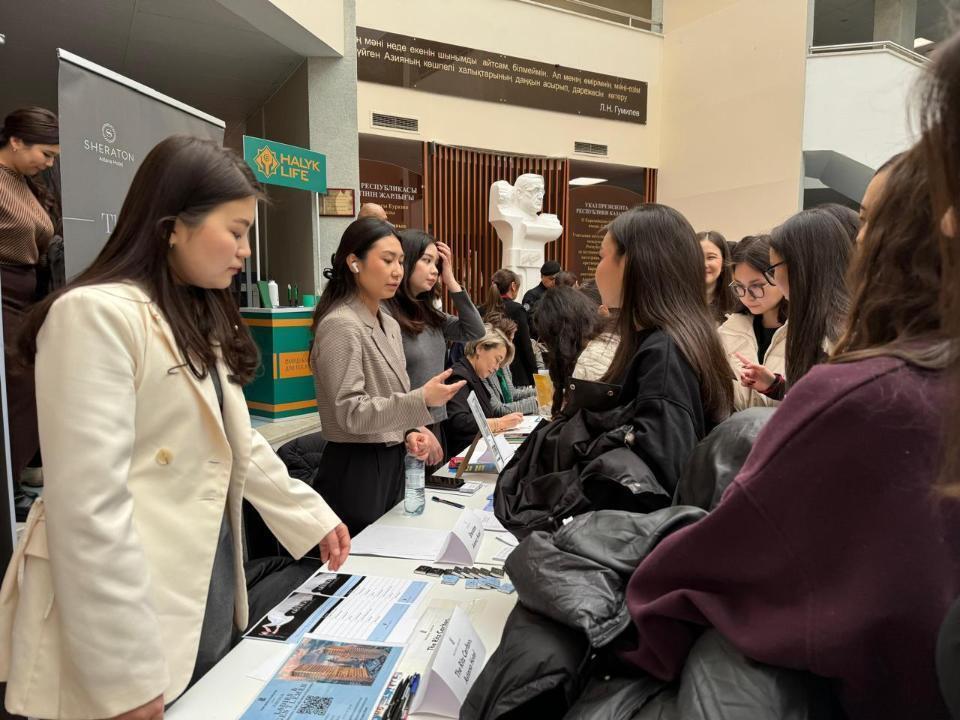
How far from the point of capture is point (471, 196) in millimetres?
8867

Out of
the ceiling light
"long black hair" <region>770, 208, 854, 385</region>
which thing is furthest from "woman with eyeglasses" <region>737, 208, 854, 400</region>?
the ceiling light

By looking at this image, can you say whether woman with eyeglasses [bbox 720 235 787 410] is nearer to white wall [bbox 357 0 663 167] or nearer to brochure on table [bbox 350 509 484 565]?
brochure on table [bbox 350 509 484 565]

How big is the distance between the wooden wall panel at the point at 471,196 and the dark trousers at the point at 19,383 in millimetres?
5918

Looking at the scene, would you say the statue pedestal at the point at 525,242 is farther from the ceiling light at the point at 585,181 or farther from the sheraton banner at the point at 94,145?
the sheraton banner at the point at 94,145

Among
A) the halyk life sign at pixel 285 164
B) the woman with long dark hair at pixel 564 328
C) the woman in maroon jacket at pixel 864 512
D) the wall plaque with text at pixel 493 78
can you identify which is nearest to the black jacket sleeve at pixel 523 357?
the woman with long dark hair at pixel 564 328

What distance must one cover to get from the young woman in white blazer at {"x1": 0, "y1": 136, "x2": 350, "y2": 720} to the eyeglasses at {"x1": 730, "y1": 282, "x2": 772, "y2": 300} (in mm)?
1895

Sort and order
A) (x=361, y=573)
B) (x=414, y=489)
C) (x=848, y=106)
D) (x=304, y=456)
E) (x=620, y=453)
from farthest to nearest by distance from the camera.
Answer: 1. (x=848, y=106)
2. (x=304, y=456)
3. (x=414, y=489)
4. (x=361, y=573)
5. (x=620, y=453)

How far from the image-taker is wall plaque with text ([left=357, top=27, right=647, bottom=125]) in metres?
→ 7.82

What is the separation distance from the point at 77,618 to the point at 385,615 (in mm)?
552

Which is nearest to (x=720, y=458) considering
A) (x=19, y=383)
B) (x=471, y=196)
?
(x=19, y=383)

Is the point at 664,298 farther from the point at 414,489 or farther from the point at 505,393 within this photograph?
the point at 505,393

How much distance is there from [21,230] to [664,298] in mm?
2811

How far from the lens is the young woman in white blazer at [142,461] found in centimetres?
97

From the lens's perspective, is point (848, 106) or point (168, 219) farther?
point (848, 106)
